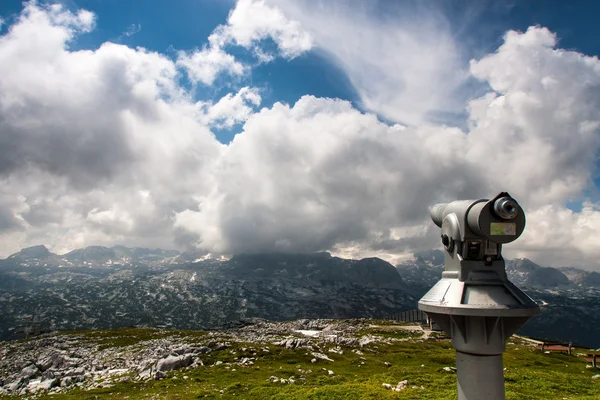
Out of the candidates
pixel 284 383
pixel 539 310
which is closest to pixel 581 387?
pixel 284 383

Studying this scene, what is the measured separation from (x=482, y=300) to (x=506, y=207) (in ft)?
5.95

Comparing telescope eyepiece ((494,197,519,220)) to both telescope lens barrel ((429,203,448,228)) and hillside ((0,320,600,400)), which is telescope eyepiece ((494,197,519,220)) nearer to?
telescope lens barrel ((429,203,448,228))

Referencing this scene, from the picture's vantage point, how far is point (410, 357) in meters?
37.5

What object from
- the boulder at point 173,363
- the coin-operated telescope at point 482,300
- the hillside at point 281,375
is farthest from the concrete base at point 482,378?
the boulder at point 173,363

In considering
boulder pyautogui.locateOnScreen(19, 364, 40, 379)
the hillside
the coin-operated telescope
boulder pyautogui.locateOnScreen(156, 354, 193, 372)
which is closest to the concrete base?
the coin-operated telescope

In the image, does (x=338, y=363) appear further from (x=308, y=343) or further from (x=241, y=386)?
(x=241, y=386)

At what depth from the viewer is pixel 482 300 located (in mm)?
6586

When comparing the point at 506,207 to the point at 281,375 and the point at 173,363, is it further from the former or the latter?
the point at 173,363

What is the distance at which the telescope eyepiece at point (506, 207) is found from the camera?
256 inches

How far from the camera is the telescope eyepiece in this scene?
256 inches

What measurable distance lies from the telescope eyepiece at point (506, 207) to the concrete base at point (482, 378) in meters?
2.70

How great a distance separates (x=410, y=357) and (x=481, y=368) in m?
34.9

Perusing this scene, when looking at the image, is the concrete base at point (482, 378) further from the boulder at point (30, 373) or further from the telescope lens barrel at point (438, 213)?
the boulder at point (30, 373)

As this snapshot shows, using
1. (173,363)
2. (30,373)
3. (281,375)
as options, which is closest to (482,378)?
(281,375)
